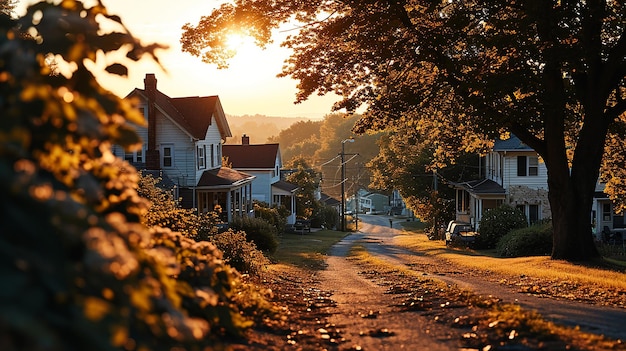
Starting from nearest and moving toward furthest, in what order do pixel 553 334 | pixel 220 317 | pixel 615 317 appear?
pixel 220 317 → pixel 553 334 → pixel 615 317

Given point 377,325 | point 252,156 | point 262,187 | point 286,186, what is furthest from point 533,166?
point 377,325

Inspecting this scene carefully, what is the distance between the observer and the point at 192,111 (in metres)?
48.6

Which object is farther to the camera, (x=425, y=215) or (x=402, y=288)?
(x=425, y=215)

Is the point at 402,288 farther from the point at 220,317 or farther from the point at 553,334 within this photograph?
the point at 220,317

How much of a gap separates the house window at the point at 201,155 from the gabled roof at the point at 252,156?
20.1m

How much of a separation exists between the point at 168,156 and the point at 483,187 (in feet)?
78.5

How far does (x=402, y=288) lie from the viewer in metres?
16.1

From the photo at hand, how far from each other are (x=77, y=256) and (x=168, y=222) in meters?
13.3

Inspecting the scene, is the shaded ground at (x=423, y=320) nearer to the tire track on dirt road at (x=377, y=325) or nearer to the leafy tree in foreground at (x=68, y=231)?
the tire track on dirt road at (x=377, y=325)

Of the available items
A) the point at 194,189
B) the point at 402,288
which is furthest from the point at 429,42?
the point at 194,189

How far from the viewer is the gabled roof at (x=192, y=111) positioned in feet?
149

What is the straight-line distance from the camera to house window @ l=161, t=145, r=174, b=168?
45.9m

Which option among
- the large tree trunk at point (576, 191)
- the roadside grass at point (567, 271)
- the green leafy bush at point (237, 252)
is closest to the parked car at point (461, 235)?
the roadside grass at point (567, 271)

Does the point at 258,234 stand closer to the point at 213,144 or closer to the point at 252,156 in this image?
the point at 213,144
